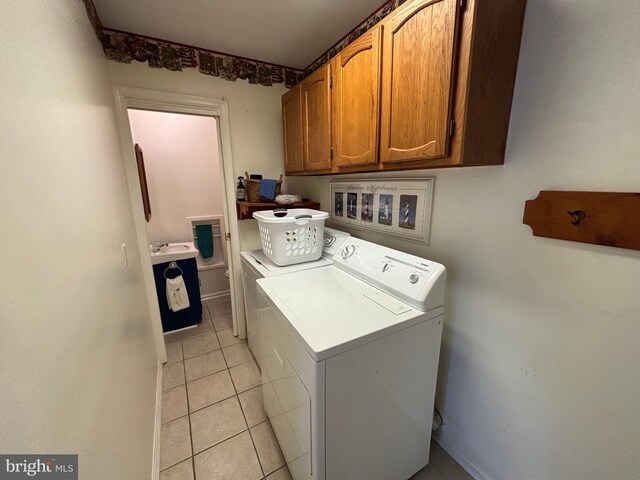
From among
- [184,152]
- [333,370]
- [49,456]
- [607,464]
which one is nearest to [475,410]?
[607,464]

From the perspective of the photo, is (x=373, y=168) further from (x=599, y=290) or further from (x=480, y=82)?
(x=599, y=290)

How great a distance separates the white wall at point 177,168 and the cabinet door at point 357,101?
186 centimetres

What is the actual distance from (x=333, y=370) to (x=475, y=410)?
902 mm

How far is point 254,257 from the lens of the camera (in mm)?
1940

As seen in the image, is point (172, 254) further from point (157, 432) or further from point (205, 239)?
point (157, 432)

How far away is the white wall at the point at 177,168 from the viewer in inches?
108

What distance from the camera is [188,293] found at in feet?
8.62

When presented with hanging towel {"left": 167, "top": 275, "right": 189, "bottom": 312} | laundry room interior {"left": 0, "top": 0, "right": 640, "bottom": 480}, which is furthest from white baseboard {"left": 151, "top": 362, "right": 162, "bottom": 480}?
hanging towel {"left": 167, "top": 275, "right": 189, "bottom": 312}

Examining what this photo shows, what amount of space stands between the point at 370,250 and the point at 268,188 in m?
1.09

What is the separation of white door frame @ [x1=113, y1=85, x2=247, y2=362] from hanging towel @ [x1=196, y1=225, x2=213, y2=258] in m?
0.95

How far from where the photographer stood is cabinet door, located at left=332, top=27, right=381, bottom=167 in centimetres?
119

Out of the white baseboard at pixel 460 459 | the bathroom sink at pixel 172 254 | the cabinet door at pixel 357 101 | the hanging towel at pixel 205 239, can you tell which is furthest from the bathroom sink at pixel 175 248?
the white baseboard at pixel 460 459

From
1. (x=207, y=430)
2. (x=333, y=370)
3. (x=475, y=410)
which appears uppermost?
(x=333, y=370)

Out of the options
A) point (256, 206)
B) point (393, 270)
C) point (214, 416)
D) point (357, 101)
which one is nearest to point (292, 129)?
point (256, 206)
